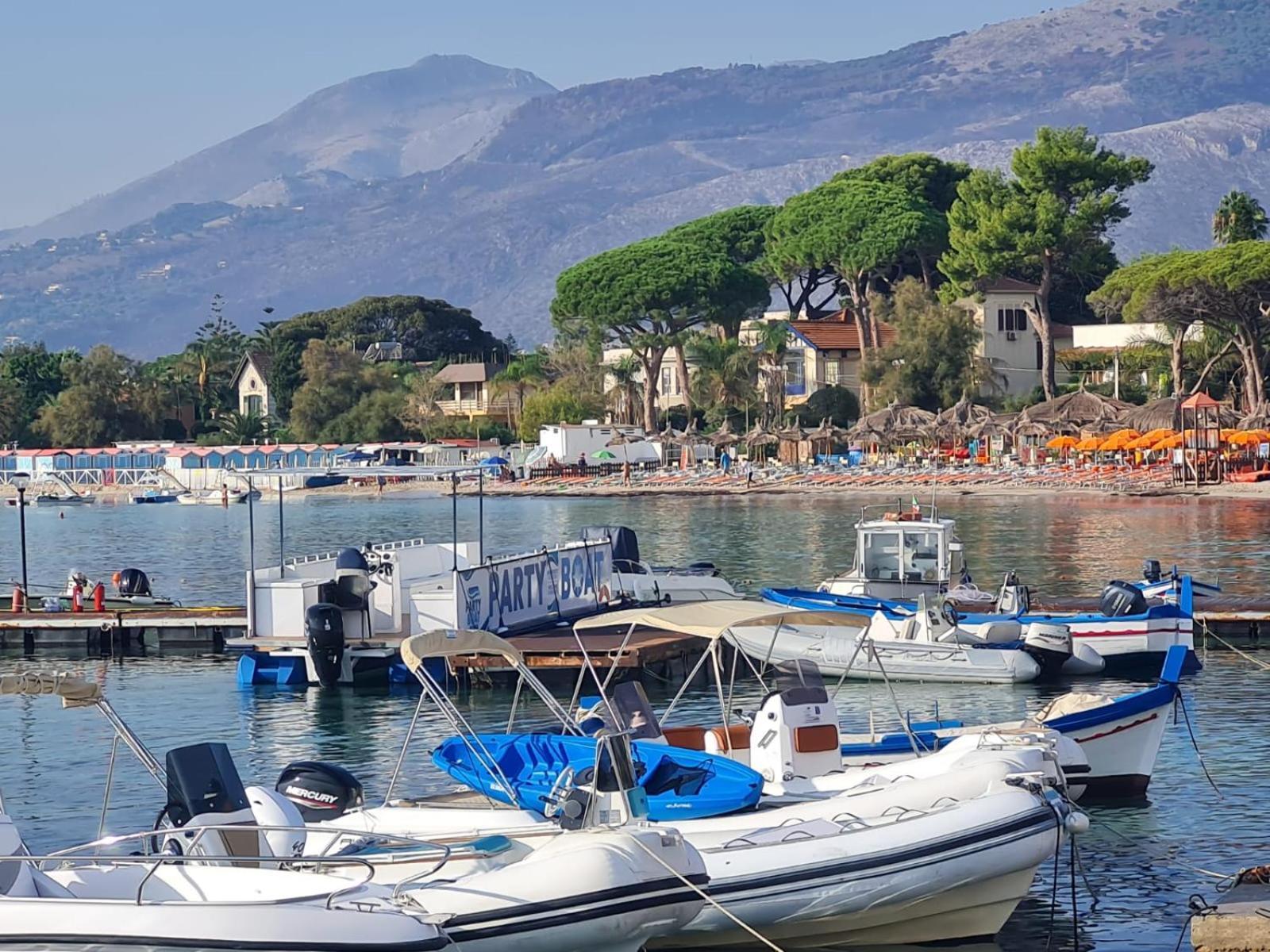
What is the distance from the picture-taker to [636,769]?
616 inches

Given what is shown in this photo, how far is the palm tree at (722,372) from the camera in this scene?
113000 mm

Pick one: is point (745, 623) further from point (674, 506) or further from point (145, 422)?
point (145, 422)

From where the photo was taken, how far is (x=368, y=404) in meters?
132

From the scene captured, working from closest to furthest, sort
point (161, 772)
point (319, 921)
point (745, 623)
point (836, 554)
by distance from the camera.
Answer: point (319, 921)
point (161, 772)
point (745, 623)
point (836, 554)

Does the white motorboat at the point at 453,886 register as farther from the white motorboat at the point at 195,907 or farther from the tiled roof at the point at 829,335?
the tiled roof at the point at 829,335

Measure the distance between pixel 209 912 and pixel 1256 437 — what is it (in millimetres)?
77212

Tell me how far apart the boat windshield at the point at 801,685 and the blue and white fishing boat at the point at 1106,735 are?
1.47m

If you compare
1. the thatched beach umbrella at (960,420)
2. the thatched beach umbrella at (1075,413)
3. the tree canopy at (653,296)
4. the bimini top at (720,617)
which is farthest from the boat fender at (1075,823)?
the tree canopy at (653,296)

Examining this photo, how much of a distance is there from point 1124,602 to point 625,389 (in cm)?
9225

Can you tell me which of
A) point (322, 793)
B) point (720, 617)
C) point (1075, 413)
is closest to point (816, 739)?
point (720, 617)

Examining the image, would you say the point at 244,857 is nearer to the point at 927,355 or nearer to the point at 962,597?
the point at 962,597

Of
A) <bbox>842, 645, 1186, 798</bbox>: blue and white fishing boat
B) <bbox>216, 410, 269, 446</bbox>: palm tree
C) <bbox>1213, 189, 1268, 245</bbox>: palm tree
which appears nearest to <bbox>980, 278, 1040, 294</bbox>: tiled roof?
<bbox>1213, 189, 1268, 245</bbox>: palm tree

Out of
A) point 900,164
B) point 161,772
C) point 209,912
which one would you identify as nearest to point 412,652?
point 161,772

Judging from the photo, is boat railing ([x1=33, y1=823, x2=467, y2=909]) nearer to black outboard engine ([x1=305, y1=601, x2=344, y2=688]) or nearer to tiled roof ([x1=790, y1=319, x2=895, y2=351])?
black outboard engine ([x1=305, y1=601, x2=344, y2=688])
